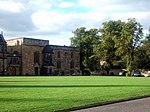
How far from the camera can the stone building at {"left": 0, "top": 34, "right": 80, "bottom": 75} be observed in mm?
105250

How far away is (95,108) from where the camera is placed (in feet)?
53.6

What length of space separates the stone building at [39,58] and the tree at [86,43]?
206cm

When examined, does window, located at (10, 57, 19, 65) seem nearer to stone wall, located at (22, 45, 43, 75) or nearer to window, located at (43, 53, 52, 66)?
stone wall, located at (22, 45, 43, 75)

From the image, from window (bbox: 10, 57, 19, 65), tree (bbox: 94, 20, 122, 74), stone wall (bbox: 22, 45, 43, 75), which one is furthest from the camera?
stone wall (bbox: 22, 45, 43, 75)

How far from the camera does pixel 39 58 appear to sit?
112 meters

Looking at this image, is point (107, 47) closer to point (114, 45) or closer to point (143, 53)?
point (114, 45)

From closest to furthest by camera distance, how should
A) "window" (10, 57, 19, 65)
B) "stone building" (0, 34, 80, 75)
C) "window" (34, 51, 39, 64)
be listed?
"window" (10, 57, 19, 65)
"stone building" (0, 34, 80, 75)
"window" (34, 51, 39, 64)

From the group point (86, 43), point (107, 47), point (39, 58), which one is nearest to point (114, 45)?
point (107, 47)

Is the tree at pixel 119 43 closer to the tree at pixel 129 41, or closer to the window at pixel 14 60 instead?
the tree at pixel 129 41

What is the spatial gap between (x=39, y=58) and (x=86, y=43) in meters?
16.8

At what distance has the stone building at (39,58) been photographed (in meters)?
105

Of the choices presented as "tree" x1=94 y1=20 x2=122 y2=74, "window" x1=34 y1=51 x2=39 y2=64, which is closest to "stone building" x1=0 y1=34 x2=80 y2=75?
"window" x1=34 y1=51 x2=39 y2=64

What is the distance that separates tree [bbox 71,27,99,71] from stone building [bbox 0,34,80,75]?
6.77 feet

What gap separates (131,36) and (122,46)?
11.6 ft
